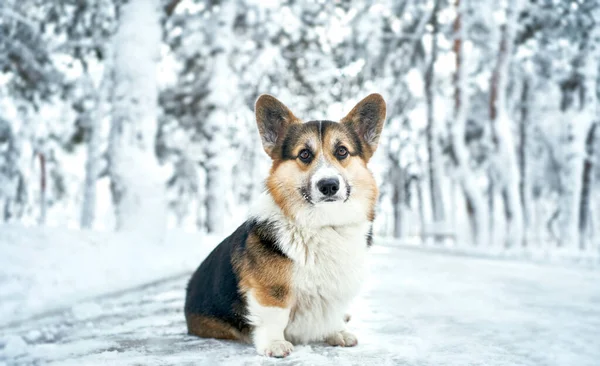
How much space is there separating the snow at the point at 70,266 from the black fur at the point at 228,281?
6.33 feet

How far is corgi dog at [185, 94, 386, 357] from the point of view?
3.13m

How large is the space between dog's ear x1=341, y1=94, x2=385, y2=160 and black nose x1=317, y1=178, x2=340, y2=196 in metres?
0.69

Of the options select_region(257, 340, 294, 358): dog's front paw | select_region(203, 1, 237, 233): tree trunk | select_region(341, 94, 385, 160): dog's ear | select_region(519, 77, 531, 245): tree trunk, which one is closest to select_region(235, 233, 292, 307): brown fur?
select_region(257, 340, 294, 358): dog's front paw

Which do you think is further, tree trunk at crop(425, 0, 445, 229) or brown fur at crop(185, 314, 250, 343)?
tree trunk at crop(425, 0, 445, 229)

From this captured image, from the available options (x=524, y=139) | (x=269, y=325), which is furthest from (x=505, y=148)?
(x=269, y=325)

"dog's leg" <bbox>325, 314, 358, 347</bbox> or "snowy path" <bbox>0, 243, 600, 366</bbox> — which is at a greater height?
"dog's leg" <bbox>325, 314, 358, 347</bbox>

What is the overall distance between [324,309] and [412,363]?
0.61 metres

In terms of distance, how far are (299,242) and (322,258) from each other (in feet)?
0.57

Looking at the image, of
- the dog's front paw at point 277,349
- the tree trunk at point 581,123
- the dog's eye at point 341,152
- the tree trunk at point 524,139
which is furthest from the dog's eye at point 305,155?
the tree trunk at point 524,139

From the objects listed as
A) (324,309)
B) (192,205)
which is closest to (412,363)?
(324,309)

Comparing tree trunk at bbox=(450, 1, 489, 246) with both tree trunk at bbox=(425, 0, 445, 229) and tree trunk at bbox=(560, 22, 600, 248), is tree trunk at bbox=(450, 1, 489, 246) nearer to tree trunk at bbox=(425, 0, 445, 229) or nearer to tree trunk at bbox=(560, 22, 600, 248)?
tree trunk at bbox=(425, 0, 445, 229)

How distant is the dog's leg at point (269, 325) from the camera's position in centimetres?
310

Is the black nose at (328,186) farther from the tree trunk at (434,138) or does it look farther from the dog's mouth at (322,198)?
the tree trunk at (434,138)

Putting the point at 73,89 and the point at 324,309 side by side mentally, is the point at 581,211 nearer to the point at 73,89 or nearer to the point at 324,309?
the point at 73,89
